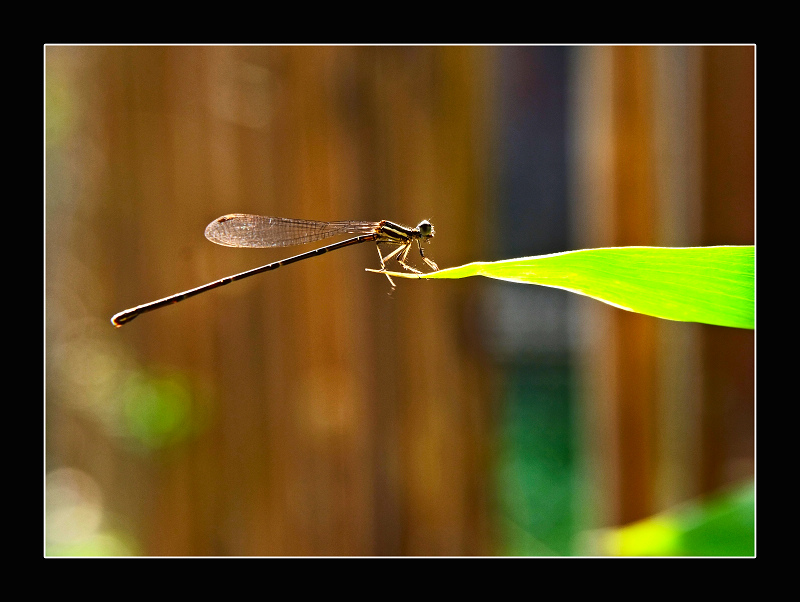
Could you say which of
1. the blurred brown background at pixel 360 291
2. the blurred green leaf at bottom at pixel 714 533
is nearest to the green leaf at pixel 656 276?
the blurred green leaf at bottom at pixel 714 533

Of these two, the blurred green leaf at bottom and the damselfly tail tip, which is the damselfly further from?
the blurred green leaf at bottom

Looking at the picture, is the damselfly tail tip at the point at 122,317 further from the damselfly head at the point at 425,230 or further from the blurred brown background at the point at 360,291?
the blurred brown background at the point at 360,291

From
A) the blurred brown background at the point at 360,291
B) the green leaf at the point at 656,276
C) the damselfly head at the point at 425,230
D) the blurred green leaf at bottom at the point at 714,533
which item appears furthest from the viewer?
the blurred brown background at the point at 360,291

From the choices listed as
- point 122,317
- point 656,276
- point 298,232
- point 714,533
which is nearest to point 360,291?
point 298,232

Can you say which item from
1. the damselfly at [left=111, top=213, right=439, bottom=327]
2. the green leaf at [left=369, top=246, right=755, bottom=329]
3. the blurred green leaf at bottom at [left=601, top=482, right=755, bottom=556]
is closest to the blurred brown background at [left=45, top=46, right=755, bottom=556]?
the damselfly at [left=111, top=213, right=439, bottom=327]

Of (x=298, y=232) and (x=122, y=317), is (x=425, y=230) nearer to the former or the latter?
(x=298, y=232)

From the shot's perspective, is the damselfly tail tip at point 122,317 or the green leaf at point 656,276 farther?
the damselfly tail tip at point 122,317
